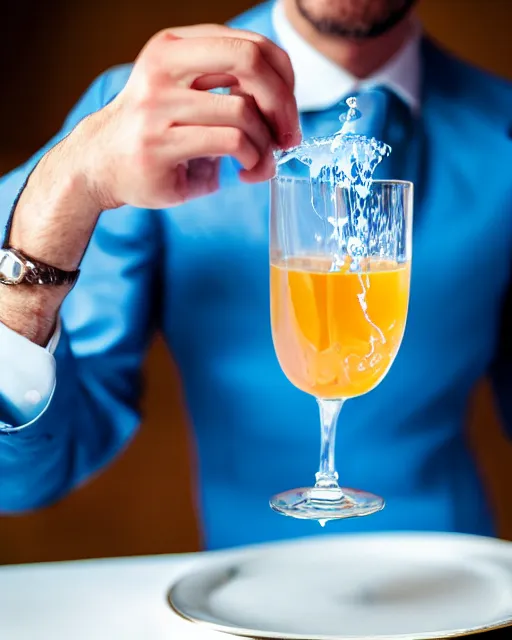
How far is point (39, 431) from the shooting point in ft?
2.72

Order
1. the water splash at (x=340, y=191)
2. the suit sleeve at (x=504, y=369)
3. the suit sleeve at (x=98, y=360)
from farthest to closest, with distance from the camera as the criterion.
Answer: the suit sleeve at (x=504, y=369)
the suit sleeve at (x=98, y=360)
the water splash at (x=340, y=191)

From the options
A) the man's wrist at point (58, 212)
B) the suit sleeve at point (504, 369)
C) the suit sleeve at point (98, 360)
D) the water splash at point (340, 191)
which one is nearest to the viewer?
the water splash at point (340, 191)

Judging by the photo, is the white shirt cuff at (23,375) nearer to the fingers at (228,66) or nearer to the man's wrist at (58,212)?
the man's wrist at (58,212)

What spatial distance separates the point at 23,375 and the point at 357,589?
1.14ft

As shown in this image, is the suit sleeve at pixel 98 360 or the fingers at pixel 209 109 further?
the suit sleeve at pixel 98 360

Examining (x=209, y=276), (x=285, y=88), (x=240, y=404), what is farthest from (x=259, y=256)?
(x=285, y=88)

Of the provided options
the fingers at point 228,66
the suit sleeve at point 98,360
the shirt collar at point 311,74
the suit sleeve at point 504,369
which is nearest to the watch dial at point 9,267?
the suit sleeve at point 98,360

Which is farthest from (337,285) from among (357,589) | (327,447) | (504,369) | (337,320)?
(504,369)

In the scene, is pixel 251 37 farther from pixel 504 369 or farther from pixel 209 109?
pixel 504 369

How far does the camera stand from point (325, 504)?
604 mm

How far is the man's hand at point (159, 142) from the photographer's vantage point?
0.62 metres

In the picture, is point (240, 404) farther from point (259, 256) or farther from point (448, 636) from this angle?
point (448, 636)

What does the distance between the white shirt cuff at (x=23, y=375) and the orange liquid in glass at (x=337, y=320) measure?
0.25m

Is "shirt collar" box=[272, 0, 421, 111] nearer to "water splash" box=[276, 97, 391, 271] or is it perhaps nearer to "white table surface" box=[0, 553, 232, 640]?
"water splash" box=[276, 97, 391, 271]
